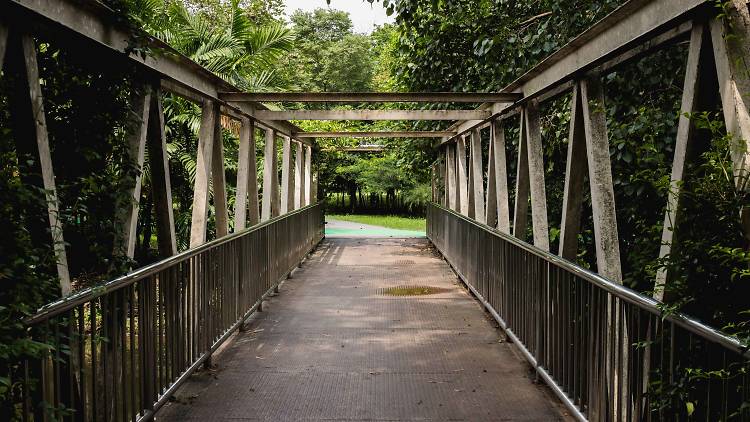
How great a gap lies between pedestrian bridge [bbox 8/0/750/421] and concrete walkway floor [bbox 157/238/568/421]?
24 mm

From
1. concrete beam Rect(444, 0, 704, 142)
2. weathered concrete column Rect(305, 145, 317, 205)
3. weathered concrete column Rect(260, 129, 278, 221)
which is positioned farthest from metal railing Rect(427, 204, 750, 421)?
weathered concrete column Rect(305, 145, 317, 205)

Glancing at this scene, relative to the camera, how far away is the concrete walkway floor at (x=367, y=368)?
457 cm

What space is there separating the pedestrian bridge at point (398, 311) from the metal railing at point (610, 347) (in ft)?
0.04

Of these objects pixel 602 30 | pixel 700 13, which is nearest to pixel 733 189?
pixel 700 13

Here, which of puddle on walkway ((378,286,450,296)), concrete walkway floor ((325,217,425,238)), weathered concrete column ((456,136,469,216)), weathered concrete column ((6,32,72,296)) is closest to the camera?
weathered concrete column ((6,32,72,296))

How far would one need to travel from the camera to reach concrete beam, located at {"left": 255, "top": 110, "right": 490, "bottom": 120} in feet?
31.9

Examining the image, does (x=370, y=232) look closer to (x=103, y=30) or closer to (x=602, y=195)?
(x=602, y=195)

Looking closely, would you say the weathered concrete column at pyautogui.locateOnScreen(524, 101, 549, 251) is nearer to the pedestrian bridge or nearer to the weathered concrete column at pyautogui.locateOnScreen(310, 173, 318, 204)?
the pedestrian bridge

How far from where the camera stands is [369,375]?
5.38 meters

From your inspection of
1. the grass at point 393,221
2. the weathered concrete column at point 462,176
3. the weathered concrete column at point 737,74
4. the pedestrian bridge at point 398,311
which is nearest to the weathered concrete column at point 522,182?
the pedestrian bridge at point 398,311

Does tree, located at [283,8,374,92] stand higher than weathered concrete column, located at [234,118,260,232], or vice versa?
tree, located at [283,8,374,92]

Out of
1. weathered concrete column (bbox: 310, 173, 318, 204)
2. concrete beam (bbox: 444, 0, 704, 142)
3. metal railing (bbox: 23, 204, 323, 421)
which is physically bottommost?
metal railing (bbox: 23, 204, 323, 421)

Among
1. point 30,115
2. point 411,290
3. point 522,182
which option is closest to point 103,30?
point 30,115

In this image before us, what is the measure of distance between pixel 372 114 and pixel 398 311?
3.21 m
